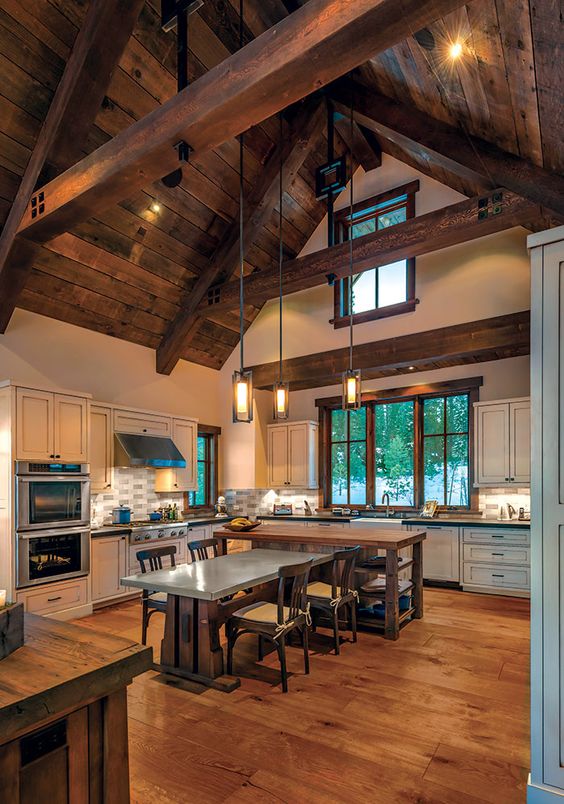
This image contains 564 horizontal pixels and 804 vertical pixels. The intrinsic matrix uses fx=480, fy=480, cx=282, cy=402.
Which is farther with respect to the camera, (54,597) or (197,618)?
(54,597)

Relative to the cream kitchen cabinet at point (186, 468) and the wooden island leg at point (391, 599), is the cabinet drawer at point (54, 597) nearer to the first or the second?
the cream kitchen cabinet at point (186, 468)

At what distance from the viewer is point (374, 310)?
22.2 feet

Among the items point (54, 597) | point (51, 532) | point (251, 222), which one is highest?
point (251, 222)

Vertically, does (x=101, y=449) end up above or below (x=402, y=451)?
above

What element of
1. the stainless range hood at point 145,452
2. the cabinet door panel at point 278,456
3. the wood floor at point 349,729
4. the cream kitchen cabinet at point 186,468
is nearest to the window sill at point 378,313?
the cabinet door panel at point 278,456

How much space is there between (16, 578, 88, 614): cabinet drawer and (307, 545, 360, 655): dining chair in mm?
2454

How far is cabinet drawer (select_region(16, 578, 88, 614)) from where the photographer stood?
4.51 meters

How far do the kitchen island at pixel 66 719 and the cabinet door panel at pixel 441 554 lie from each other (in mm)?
5083

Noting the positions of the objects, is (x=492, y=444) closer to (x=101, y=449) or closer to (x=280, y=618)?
(x=280, y=618)

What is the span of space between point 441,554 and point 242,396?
3730 millimetres

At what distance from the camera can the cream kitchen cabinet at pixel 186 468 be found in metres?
Result: 6.70

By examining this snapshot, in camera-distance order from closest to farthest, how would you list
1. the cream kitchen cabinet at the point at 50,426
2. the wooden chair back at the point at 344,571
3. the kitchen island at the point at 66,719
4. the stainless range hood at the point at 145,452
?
the kitchen island at the point at 66,719 → the wooden chair back at the point at 344,571 → the cream kitchen cabinet at the point at 50,426 → the stainless range hood at the point at 145,452

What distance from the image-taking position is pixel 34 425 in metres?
4.69

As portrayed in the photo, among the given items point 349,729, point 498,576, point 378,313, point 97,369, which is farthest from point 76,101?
point 498,576
